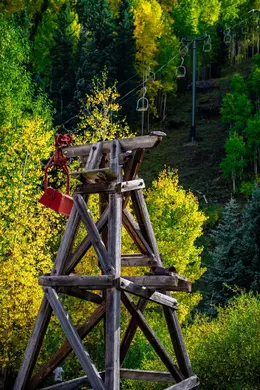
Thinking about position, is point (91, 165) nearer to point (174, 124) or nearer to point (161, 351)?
point (161, 351)

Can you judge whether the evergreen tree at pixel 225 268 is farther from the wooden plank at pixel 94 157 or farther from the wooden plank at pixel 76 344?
the wooden plank at pixel 76 344

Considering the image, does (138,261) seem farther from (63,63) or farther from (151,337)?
(63,63)

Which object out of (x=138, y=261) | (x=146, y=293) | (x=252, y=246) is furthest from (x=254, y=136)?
(x=146, y=293)

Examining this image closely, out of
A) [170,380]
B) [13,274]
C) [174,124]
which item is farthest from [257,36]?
[170,380]

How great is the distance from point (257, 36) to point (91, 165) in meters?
56.7

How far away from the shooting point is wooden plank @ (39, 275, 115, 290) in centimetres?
782

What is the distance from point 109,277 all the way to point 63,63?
122ft

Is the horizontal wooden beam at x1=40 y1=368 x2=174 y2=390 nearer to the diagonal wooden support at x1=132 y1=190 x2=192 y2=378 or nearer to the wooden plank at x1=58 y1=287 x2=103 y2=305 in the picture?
the diagonal wooden support at x1=132 y1=190 x2=192 y2=378

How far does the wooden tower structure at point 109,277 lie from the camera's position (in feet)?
25.6

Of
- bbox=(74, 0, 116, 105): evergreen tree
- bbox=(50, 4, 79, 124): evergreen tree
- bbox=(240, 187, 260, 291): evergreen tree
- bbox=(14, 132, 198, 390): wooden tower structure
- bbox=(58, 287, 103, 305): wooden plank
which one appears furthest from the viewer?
bbox=(50, 4, 79, 124): evergreen tree

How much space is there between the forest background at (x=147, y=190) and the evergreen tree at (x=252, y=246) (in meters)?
0.05

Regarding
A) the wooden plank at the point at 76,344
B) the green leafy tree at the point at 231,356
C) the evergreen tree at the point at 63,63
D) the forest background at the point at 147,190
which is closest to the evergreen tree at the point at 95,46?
the forest background at the point at 147,190

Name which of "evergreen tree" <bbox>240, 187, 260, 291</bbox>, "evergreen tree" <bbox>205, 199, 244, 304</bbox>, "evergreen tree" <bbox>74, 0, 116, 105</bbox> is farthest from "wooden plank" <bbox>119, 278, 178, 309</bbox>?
"evergreen tree" <bbox>74, 0, 116, 105</bbox>

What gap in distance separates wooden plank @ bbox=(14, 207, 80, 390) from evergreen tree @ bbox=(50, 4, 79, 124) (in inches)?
1318
